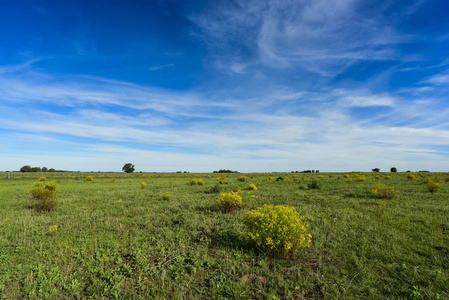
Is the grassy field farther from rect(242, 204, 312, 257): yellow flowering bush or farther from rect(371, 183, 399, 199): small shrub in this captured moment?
rect(371, 183, 399, 199): small shrub

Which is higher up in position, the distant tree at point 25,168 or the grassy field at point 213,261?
the distant tree at point 25,168

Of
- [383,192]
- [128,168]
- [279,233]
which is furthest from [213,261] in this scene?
[128,168]

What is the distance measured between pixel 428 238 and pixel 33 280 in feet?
41.7

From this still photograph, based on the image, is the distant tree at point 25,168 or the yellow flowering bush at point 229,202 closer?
the yellow flowering bush at point 229,202

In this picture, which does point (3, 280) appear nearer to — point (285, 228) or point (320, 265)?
point (285, 228)

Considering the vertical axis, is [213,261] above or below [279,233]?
below

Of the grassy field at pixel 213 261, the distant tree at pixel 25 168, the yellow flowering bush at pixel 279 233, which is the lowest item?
the grassy field at pixel 213 261

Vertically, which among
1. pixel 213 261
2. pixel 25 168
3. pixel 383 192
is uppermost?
pixel 25 168

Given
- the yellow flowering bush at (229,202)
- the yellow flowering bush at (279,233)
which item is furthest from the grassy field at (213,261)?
the yellow flowering bush at (229,202)

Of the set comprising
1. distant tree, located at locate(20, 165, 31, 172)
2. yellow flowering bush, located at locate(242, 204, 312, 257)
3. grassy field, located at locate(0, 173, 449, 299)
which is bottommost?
grassy field, located at locate(0, 173, 449, 299)

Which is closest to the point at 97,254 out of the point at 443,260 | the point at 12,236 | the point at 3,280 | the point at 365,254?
the point at 3,280

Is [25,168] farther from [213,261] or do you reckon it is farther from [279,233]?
[279,233]

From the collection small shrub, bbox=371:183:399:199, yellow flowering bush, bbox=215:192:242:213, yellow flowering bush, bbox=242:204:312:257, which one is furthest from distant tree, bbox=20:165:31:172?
small shrub, bbox=371:183:399:199

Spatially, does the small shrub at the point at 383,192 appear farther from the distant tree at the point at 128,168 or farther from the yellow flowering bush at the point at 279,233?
the distant tree at the point at 128,168
